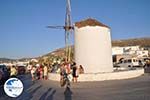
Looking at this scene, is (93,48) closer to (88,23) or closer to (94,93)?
(88,23)

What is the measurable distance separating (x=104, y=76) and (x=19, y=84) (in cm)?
2082

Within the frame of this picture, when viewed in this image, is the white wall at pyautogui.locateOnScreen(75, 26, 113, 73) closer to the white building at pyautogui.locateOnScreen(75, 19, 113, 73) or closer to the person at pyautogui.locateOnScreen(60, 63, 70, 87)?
the white building at pyautogui.locateOnScreen(75, 19, 113, 73)

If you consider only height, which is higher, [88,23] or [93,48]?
[88,23]

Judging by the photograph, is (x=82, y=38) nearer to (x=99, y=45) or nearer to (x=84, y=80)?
(x=99, y=45)

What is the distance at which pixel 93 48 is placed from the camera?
3566cm

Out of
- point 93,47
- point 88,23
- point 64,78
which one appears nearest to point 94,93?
point 64,78

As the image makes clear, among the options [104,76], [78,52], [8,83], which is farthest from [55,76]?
[8,83]

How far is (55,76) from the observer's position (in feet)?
115

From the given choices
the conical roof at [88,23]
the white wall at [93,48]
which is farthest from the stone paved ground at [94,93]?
the conical roof at [88,23]

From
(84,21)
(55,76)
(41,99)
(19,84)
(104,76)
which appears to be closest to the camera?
(19,84)

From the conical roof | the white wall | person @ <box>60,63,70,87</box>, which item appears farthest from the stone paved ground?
the conical roof

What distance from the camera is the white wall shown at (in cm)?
3572

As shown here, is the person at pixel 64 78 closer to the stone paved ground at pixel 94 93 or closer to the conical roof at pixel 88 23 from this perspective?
the stone paved ground at pixel 94 93

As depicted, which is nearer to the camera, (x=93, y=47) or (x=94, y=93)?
(x=94, y=93)
